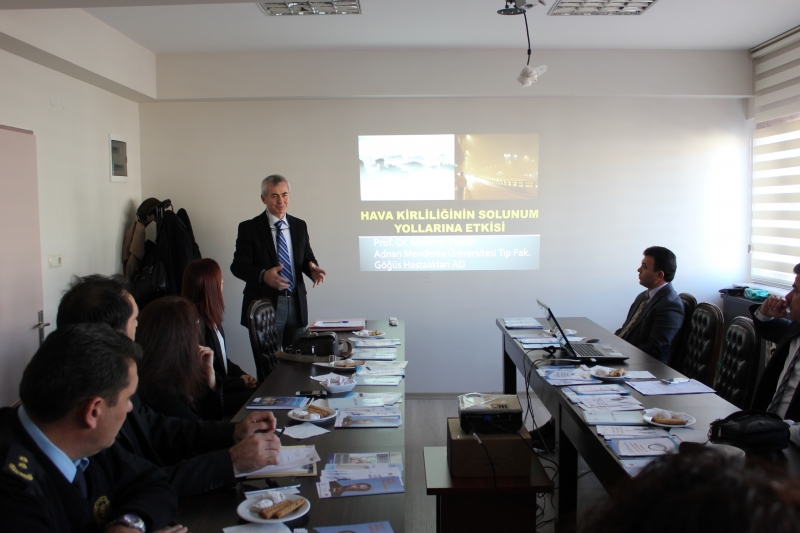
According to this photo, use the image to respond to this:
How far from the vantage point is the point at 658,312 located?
12.1ft

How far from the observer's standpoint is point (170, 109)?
17.5ft

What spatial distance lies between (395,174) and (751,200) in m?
3.16

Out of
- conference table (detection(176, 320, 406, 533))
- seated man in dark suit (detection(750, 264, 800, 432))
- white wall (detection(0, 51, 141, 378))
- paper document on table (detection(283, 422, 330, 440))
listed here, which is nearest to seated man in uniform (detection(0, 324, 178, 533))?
conference table (detection(176, 320, 406, 533))

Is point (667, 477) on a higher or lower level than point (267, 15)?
lower

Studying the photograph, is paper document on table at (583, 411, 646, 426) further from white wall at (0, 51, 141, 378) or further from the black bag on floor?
white wall at (0, 51, 141, 378)

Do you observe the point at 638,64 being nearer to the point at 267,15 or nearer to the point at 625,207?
the point at 625,207

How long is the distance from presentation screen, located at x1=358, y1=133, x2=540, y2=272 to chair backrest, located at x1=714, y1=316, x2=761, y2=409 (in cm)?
237

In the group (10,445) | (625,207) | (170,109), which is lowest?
(10,445)

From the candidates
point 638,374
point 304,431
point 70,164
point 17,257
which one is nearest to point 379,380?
point 304,431

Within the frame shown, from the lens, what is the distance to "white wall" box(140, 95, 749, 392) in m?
5.30

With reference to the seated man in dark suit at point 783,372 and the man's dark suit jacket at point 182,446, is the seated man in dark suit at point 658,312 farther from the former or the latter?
the man's dark suit jacket at point 182,446

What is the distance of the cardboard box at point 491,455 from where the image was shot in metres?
2.15

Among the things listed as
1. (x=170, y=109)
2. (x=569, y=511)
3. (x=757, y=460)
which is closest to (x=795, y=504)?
(x=757, y=460)

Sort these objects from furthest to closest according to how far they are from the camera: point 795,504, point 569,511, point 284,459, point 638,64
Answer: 1. point 638,64
2. point 569,511
3. point 284,459
4. point 795,504
